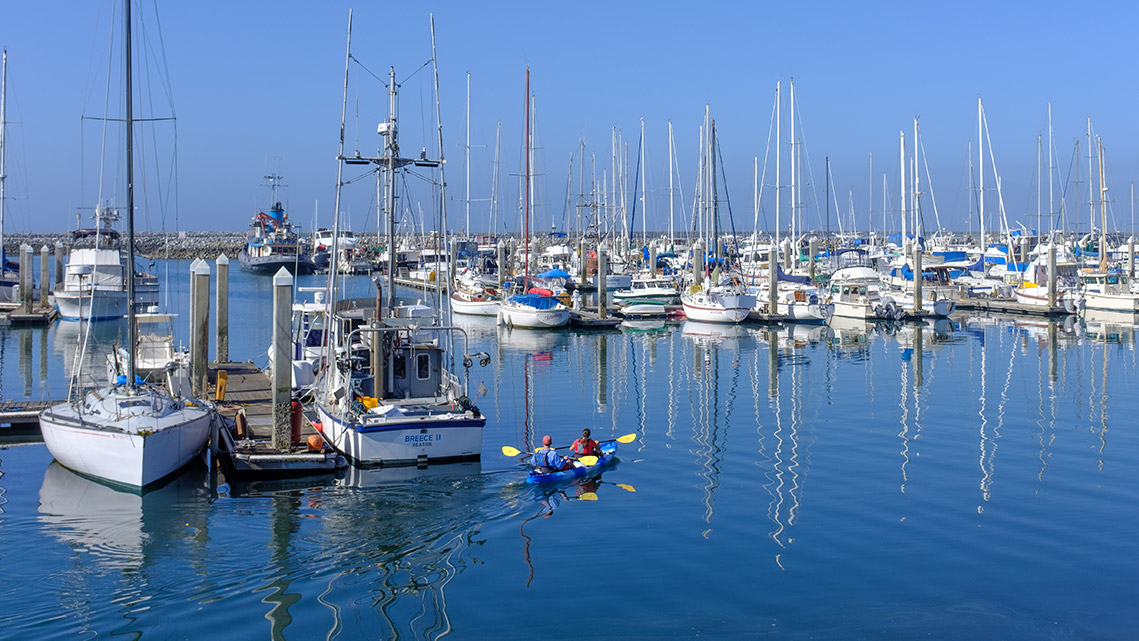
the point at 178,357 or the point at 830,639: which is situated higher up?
the point at 178,357

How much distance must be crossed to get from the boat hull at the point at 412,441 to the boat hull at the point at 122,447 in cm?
324

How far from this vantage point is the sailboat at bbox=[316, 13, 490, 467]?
23.3 meters

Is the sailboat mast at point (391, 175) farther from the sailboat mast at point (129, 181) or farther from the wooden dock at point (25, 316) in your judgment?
the wooden dock at point (25, 316)

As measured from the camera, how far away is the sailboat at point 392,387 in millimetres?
23312

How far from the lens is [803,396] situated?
3553cm

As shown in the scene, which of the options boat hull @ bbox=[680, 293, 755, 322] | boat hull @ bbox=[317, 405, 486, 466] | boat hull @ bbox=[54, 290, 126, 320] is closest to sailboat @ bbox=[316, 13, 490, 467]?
boat hull @ bbox=[317, 405, 486, 466]

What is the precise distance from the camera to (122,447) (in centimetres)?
2183

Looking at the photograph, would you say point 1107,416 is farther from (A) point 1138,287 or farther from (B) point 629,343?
(A) point 1138,287

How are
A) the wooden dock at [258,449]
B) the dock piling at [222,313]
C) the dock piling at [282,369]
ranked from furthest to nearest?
the dock piling at [222,313]
the dock piling at [282,369]
the wooden dock at [258,449]

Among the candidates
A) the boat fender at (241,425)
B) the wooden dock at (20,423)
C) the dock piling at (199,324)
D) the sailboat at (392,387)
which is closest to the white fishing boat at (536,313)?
the dock piling at (199,324)

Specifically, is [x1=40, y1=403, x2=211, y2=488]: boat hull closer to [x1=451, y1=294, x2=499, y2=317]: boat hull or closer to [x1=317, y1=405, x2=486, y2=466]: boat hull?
[x1=317, y1=405, x2=486, y2=466]: boat hull

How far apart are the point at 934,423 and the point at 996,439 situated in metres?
2.49

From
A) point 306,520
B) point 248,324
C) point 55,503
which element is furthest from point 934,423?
point 248,324

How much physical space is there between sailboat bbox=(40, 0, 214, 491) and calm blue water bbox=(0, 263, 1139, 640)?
50 centimetres
